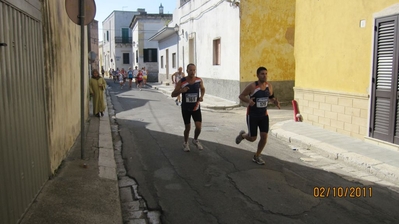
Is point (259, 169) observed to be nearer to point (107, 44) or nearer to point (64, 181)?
point (64, 181)

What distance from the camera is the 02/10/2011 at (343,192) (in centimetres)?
491

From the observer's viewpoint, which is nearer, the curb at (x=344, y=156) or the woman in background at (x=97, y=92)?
the curb at (x=344, y=156)

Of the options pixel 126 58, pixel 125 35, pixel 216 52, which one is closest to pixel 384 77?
pixel 216 52

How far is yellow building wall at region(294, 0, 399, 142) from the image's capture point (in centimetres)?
793

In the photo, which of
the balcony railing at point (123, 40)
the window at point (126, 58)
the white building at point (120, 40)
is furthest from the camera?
the balcony railing at point (123, 40)

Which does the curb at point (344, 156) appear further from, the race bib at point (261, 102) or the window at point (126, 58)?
the window at point (126, 58)

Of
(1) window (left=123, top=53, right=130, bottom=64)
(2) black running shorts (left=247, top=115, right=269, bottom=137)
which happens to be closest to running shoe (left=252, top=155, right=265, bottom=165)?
(2) black running shorts (left=247, top=115, right=269, bottom=137)

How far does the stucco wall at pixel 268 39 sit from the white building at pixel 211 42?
1.14 feet

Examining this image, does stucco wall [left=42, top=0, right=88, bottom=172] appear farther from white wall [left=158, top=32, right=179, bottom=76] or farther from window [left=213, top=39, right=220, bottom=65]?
white wall [left=158, top=32, right=179, bottom=76]

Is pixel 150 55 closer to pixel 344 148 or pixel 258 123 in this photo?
pixel 344 148

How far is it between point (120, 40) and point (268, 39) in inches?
1637

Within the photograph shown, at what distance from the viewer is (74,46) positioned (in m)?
8.09

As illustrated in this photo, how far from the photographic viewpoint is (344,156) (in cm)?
673

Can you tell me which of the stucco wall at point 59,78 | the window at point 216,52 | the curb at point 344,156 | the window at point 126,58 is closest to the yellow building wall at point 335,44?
the curb at point 344,156
